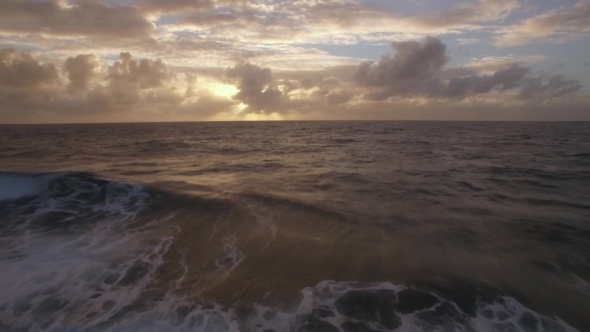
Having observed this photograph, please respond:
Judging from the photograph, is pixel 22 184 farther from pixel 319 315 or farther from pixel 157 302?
pixel 319 315

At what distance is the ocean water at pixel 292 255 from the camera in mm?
6125

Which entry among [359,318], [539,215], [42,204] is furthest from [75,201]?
[539,215]

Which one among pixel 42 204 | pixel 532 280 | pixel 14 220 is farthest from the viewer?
pixel 42 204

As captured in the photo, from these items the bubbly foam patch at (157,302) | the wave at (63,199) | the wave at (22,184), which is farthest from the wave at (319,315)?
the wave at (22,184)

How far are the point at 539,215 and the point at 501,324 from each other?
808 cm

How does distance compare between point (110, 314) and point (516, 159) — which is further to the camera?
point (516, 159)

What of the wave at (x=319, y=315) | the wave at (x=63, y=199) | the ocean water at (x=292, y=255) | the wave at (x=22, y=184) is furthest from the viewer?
the wave at (x=22, y=184)

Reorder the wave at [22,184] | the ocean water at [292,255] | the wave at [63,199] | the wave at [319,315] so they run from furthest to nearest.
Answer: the wave at [22,184], the wave at [63,199], the ocean water at [292,255], the wave at [319,315]

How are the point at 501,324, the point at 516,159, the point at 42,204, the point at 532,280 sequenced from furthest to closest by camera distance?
1. the point at 516,159
2. the point at 42,204
3. the point at 532,280
4. the point at 501,324

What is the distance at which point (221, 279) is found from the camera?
743 centimetres

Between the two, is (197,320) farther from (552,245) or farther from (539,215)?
(539,215)

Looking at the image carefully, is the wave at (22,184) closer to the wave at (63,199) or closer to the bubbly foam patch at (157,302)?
the wave at (63,199)

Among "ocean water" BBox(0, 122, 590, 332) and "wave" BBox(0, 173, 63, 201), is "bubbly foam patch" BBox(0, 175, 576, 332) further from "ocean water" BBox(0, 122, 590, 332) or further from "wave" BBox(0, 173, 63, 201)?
"wave" BBox(0, 173, 63, 201)

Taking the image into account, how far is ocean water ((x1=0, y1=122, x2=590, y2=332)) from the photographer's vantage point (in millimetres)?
6125
